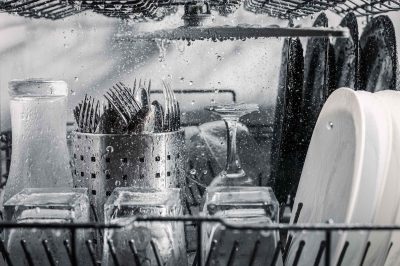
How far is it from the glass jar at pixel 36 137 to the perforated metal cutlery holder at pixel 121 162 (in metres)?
0.03

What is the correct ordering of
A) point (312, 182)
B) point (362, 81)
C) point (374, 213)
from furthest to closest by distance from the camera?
point (362, 81)
point (312, 182)
point (374, 213)

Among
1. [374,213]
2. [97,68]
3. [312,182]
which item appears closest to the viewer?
[374,213]

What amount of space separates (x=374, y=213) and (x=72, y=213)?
24 cm

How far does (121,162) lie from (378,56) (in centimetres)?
35

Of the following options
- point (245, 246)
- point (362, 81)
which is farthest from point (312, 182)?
point (362, 81)

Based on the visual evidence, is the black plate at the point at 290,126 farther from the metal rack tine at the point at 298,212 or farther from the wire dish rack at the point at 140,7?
the metal rack tine at the point at 298,212

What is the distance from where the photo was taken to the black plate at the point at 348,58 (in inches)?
29.1

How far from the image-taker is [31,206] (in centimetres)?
48

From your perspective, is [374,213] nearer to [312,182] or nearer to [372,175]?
[372,175]

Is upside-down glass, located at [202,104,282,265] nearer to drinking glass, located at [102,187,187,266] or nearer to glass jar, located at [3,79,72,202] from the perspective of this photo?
drinking glass, located at [102,187,187,266]

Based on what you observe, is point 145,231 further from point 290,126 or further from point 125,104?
Result: point 290,126

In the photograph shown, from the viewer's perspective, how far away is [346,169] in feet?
1.59

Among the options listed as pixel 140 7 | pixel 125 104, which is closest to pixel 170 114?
pixel 125 104

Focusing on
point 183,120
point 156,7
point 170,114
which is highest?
point 156,7
